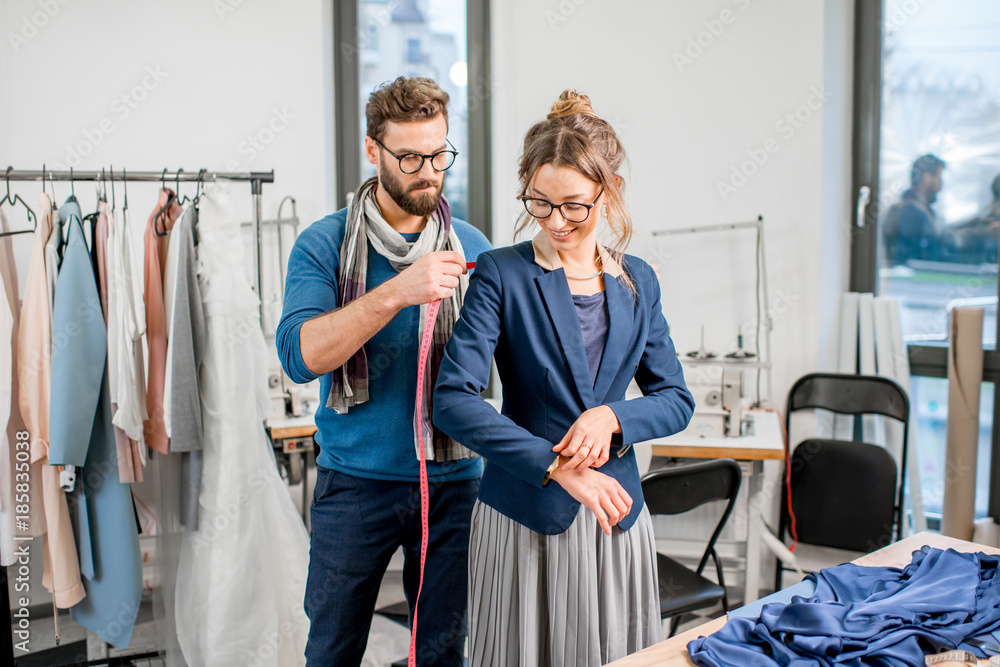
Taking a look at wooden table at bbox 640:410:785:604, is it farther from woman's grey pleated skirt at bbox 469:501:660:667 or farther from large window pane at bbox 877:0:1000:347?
woman's grey pleated skirt at bbox 469:501:660:667

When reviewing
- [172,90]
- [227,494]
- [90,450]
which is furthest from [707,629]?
[172,90]

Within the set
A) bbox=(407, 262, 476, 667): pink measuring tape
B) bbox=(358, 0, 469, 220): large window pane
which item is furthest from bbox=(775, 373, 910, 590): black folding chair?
bbox=(358, 0, 469, 220): large window pane

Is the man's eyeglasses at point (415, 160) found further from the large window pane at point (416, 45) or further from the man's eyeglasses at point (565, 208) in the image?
the large window pane at point (416, 45)

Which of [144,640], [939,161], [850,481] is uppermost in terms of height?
[939,161]

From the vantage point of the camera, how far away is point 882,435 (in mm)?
3270

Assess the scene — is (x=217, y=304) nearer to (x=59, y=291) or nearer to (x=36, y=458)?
(x=59, y=291)

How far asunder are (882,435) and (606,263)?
2542 millimetres

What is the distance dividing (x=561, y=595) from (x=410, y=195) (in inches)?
34.0

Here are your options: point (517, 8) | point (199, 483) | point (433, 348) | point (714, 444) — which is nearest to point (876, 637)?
point (433, 348)

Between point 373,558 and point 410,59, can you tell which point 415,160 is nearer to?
point 373,558

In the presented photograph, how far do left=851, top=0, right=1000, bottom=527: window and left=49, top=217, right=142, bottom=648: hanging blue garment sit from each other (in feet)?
10.5

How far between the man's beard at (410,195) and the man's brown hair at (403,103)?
0.08 meters

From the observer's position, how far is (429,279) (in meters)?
1.30

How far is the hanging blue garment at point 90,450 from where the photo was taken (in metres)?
2.04
